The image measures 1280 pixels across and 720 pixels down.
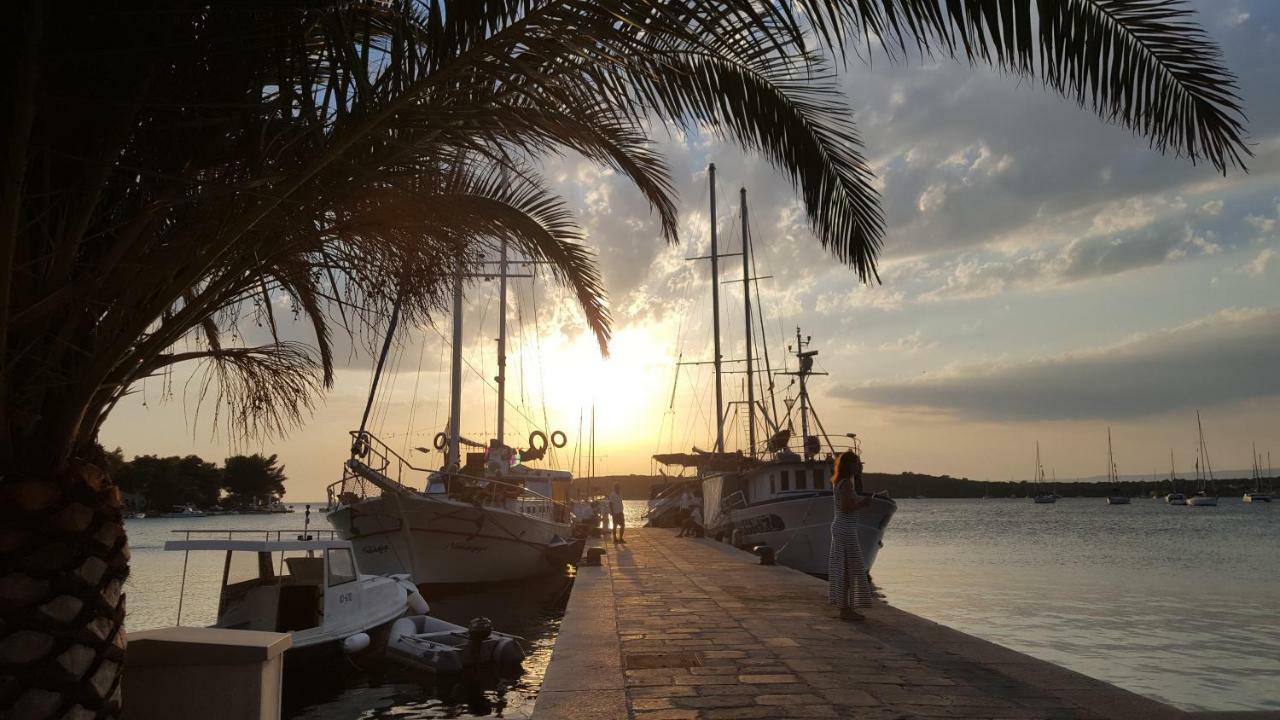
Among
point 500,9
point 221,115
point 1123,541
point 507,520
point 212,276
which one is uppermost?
point 500,9

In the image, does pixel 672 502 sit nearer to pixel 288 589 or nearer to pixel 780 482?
pixel 780 482

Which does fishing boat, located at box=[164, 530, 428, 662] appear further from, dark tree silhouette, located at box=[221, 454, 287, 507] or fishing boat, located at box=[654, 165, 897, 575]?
dark tree silhouette, located at box=[221, 454, 287, 507]

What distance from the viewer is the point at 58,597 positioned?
9.47 feet

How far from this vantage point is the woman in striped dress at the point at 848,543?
26.5ft

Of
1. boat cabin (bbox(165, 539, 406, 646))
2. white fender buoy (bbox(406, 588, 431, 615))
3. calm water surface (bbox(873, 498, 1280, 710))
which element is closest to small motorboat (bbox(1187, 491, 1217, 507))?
calm water surface (bbox(873, 498, 1280, 710))

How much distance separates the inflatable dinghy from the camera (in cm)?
1152

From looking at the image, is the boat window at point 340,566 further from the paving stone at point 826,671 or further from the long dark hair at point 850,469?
the long dark hair at point 850,469

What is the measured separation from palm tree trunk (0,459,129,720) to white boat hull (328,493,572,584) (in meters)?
17.2

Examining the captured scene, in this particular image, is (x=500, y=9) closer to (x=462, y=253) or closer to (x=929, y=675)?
(x=462, y=253)

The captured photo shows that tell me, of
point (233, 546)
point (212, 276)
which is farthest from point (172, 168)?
point (233, 546)

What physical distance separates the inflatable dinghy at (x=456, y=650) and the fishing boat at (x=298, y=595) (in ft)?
1.61

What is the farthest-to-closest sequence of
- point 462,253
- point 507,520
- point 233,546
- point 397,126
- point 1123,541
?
1. point 1123,541
2. point 507,520
3. point 233,546
4. point 462,253
5. point 397,126

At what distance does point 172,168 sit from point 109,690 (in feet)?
6.85

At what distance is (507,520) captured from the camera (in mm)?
22141
